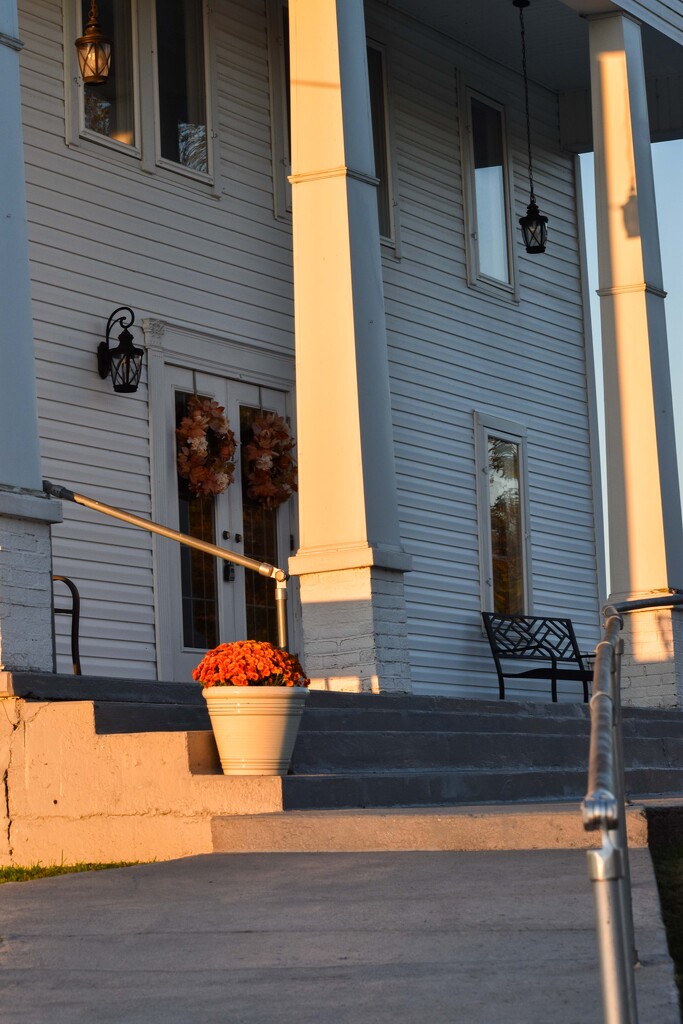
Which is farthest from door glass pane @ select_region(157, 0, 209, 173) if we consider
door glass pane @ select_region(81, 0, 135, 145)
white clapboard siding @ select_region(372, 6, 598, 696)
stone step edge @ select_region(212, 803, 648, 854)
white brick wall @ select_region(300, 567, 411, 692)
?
stone step edge @ select_region(212, 803, 648, 854)

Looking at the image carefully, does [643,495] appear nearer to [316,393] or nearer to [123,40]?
[316,393]

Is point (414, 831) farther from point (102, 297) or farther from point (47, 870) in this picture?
point (102, 297)

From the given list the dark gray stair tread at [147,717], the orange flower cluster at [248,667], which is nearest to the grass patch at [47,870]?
A: the dark gray stair tread at [147,717]

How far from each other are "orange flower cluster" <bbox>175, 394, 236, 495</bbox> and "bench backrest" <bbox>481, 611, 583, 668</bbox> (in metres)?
3.54

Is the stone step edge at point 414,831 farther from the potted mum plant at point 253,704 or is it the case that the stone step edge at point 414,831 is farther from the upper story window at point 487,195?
the upper story window at point 487,195

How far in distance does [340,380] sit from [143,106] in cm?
350

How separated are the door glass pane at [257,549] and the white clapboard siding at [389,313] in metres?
0.84

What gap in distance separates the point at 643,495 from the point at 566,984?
906 centimetres

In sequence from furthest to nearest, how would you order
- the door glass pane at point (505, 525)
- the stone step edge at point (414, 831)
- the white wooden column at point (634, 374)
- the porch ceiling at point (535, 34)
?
the door glass pane at point (505, 525) → the porch ceiling at point (535, 34) → the white wooden column at point (634, 374) → the stone step edge at point (414, 831)

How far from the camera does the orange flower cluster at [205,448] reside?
11.5m

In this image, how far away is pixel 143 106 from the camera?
38.3 ft

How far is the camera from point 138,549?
36.6 feet

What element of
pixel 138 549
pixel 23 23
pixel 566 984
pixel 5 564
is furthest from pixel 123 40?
pixel 566 984

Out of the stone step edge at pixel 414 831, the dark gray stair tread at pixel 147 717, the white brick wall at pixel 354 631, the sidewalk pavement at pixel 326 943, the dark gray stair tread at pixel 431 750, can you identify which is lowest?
the sidewalk pavement at pixel 326 943
